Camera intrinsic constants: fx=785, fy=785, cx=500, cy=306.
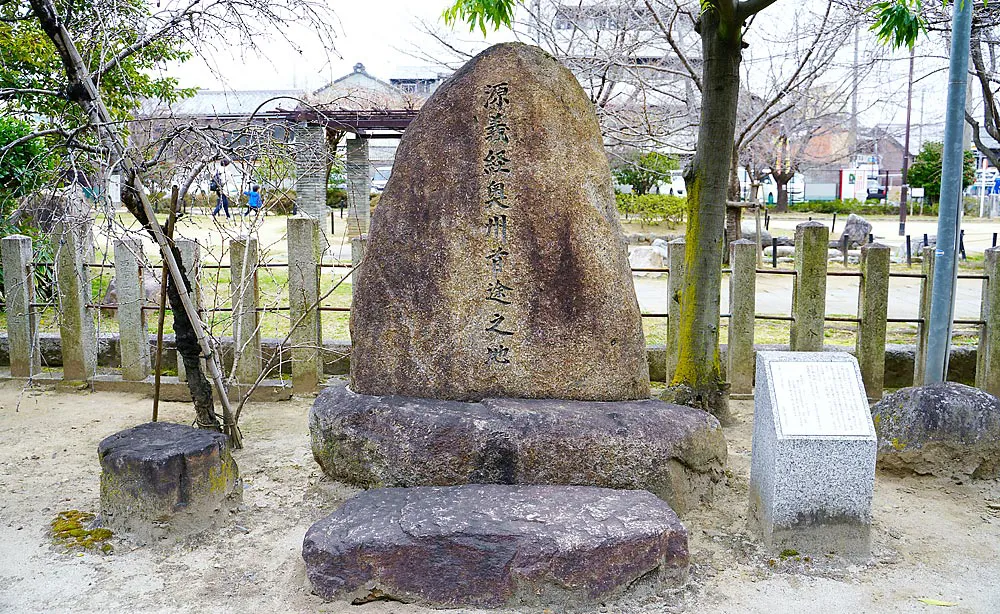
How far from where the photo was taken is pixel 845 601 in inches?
135

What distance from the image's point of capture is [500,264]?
14.7ft

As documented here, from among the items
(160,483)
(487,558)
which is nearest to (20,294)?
(160,483)

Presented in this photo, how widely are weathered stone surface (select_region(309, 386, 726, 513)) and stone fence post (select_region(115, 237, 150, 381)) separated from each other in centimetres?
322

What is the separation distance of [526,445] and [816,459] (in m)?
1.39

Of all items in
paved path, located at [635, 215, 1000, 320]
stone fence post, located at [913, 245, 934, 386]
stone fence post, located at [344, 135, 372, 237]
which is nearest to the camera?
stone fence post, located at [344, 135, 372, 237]

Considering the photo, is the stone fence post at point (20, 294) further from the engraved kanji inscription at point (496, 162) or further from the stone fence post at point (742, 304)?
the stone fence post at point (742, 304)

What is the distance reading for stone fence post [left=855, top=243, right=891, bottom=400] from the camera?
6.18 meters

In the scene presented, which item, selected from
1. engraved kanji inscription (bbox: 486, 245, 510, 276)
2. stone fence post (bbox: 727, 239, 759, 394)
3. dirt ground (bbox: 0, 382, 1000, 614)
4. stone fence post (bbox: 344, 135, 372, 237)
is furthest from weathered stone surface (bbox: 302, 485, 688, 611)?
stone fence post (bbox: 727, 239, 759, 394)

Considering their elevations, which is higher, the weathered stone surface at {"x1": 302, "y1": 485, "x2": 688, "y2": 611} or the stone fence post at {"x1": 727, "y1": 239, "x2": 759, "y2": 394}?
the stone fence post at {"x1": 727, "y1": 239, "x2": 759, "y2": 394}

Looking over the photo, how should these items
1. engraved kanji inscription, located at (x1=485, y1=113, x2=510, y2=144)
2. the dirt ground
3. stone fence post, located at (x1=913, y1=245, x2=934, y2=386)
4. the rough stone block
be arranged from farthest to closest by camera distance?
stone fence post, located at (x1=913, y1=245, x2=934, y2=386) < engraved kanji inscription, located at (x1=485, y1=113, x2=510, y2=144) < the rough stone block < the dirt ground

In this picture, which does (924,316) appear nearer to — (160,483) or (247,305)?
(247,305)

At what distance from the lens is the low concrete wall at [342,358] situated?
691 cm

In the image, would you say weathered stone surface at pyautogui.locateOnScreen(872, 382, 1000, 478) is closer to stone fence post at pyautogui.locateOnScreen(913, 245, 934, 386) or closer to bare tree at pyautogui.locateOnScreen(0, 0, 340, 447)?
stone fence post at pyautogui.locateOnScreen(913, 245, 934, 386)

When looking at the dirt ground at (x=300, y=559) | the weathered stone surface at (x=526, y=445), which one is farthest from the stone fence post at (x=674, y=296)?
the weathered stone surface at (x=526, y=445)
